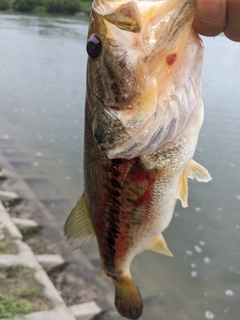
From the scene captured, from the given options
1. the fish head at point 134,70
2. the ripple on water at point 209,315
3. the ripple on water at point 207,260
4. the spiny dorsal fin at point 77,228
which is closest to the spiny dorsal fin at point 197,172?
the fish head at point 134,70

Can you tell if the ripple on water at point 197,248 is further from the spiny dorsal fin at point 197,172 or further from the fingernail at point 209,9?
the fingernail at point 209,9

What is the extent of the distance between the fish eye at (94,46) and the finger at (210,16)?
0.32 meters

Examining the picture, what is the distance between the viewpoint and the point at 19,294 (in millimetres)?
3234

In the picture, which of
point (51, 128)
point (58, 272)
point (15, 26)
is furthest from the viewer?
point (15, 26)

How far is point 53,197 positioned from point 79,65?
10.3m

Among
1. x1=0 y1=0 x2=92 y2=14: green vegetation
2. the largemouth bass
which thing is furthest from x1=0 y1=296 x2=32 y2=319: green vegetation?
x1=0 y1=0 x2=92 y2=14: green vegetation

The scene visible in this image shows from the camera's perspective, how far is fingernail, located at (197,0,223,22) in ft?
3.51

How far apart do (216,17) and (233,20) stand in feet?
0.23

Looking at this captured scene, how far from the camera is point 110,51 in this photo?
1243 mm

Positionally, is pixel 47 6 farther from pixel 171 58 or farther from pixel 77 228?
pixel 171 58

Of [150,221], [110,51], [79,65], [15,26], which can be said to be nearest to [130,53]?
[110,51]

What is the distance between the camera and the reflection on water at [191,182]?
440 cm

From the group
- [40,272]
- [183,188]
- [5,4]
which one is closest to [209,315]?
[40,272]

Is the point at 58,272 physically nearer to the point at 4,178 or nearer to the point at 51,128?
the point at 4,178
